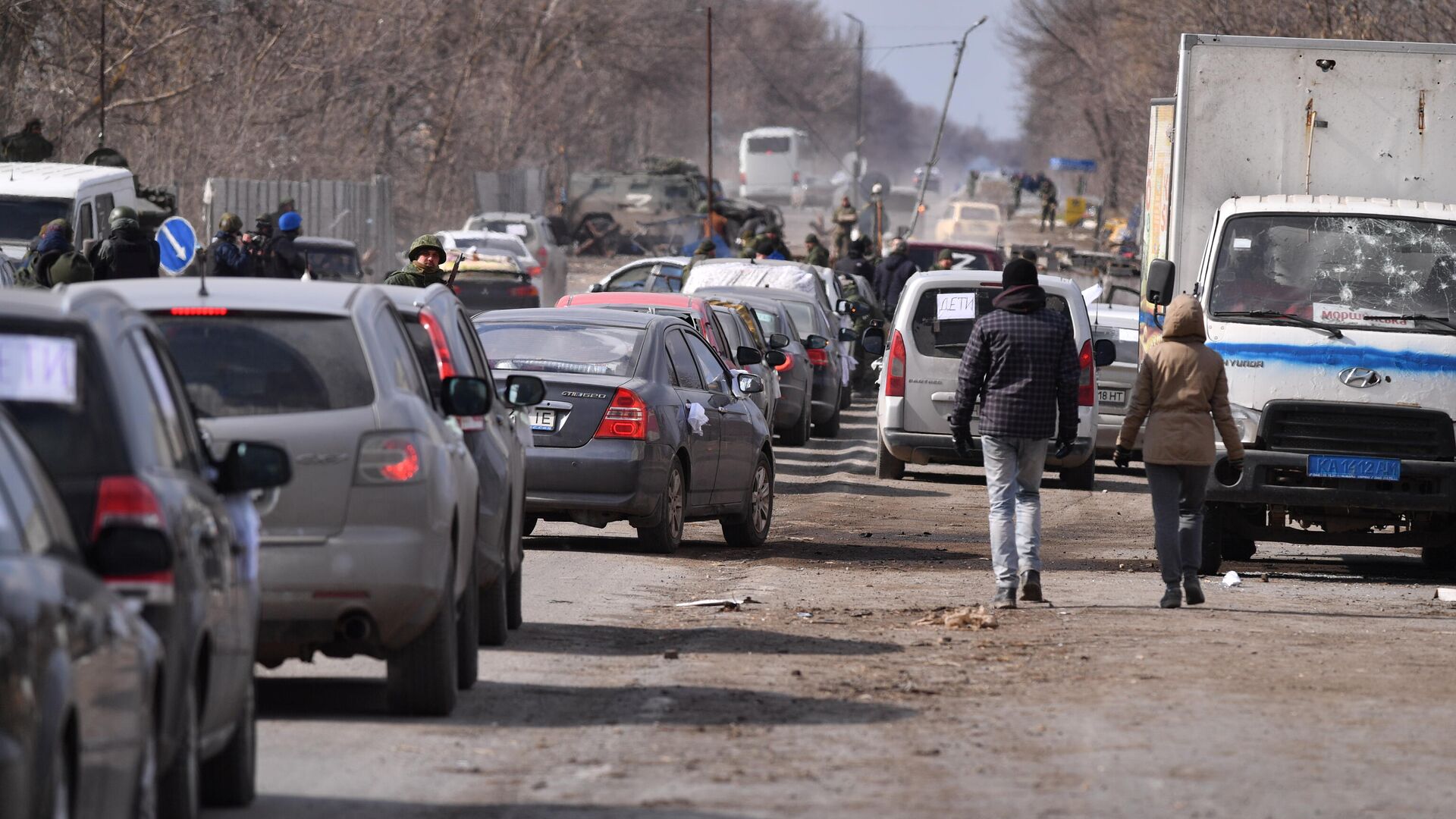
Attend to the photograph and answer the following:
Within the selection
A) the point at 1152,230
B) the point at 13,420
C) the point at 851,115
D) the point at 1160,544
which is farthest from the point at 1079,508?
the point at 851,115

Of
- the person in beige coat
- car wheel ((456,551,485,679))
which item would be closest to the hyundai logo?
the person in beige coat

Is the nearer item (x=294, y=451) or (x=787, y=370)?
(x=294, y=451)

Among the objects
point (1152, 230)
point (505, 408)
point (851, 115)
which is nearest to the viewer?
point (505, 408)

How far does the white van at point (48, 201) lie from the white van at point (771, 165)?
90.9m

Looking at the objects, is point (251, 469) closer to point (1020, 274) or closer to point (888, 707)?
point (888, 707)

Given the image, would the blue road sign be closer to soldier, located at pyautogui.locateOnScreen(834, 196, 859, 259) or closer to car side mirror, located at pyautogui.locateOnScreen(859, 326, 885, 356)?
car side mirror, located at pyautogui.locateOnScreen(859, 326, 885, 356)

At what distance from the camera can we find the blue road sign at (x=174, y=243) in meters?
26.2

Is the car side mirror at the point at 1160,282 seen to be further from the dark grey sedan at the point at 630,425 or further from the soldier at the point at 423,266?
the soldier at the point at 423,266

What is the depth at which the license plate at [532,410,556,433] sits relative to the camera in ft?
45.2

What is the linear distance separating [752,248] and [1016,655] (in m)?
23.1

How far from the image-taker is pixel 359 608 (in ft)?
25.9

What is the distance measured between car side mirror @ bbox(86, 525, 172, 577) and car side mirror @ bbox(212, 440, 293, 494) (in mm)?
1046

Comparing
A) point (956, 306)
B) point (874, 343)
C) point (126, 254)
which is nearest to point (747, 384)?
Answer: point (956, 306)

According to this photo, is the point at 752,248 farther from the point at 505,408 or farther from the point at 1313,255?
the point at 505,408
